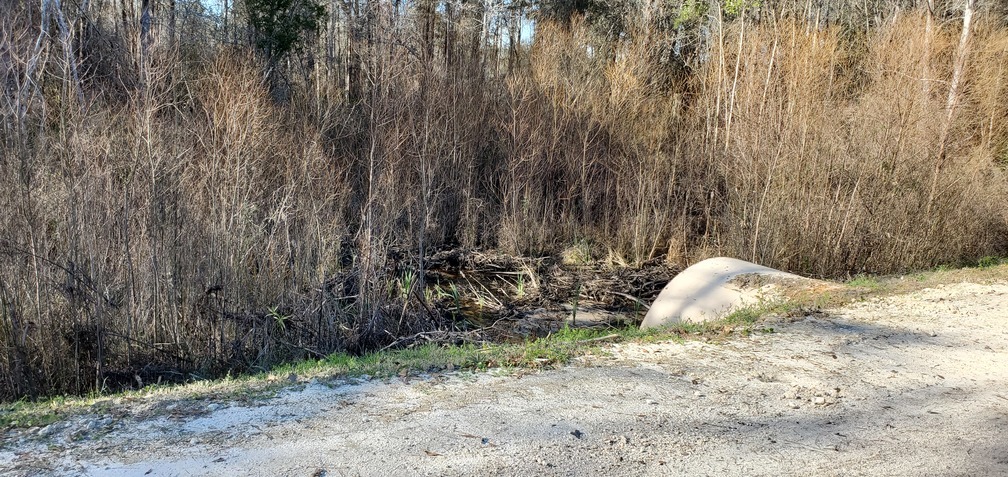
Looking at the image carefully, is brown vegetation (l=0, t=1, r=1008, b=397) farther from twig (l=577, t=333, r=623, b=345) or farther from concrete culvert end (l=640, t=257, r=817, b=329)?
concrete culvert end (l=640, t=257, r=817, b=329)

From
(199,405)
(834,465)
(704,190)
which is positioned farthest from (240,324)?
(704,190)

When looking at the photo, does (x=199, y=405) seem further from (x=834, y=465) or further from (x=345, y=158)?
(x=345, y=158)

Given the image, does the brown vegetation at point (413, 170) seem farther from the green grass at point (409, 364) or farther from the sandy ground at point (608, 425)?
the sandy ground at point (608, 425)

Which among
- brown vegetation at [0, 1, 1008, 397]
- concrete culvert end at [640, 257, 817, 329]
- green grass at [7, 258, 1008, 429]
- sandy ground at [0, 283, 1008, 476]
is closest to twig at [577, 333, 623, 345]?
green grass at [7, 258, 1008, 429]

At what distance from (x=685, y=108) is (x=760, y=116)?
7.57 metres

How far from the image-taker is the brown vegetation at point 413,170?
7164 mm

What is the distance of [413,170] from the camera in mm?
13773

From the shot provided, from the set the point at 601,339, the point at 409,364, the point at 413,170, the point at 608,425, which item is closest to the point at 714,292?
the point at 601,339

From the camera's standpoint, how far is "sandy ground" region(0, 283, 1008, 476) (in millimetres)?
3980

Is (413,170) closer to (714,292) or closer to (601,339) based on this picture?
(714,292)

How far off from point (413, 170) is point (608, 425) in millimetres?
9863

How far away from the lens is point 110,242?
7340 millimetres

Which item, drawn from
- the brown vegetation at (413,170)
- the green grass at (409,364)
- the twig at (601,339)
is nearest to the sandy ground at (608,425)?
the green grass at (409,364)

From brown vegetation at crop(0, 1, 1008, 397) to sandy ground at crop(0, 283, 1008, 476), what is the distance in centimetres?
314
